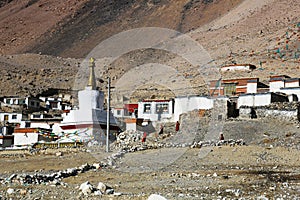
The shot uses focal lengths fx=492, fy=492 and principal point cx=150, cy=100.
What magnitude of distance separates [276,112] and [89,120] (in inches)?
443

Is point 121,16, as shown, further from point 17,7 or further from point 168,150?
point 168,150

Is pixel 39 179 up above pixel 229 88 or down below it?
below

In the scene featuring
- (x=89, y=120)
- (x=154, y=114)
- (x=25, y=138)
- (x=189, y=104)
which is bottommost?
(x=25, y=138)

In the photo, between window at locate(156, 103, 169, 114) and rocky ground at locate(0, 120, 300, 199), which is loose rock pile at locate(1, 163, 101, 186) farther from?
window at locate(156, 103, 169, 114)

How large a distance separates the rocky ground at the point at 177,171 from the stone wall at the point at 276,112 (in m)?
1.46

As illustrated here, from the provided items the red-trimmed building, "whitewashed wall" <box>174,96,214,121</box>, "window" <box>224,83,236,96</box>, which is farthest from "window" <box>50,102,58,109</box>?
"whitewashed wall" <box>174,96,214,121</box>

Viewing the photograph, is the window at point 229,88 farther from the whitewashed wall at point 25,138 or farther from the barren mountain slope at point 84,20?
the barren mountain slope at point 84,20

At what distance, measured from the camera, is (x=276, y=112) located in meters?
28.0

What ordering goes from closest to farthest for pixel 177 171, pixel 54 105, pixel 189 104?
1. pixel 177 171
2. pixel 189 104
3. pixel 54 105

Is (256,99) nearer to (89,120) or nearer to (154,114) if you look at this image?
(154,114)

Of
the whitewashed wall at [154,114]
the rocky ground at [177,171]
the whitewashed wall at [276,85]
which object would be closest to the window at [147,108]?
the whitewashed wall at [154,114]

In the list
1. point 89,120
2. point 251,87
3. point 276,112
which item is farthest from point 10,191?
point 251,87

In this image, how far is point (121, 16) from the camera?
152750mm

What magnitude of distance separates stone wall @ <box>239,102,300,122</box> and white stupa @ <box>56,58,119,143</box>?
8541mm
